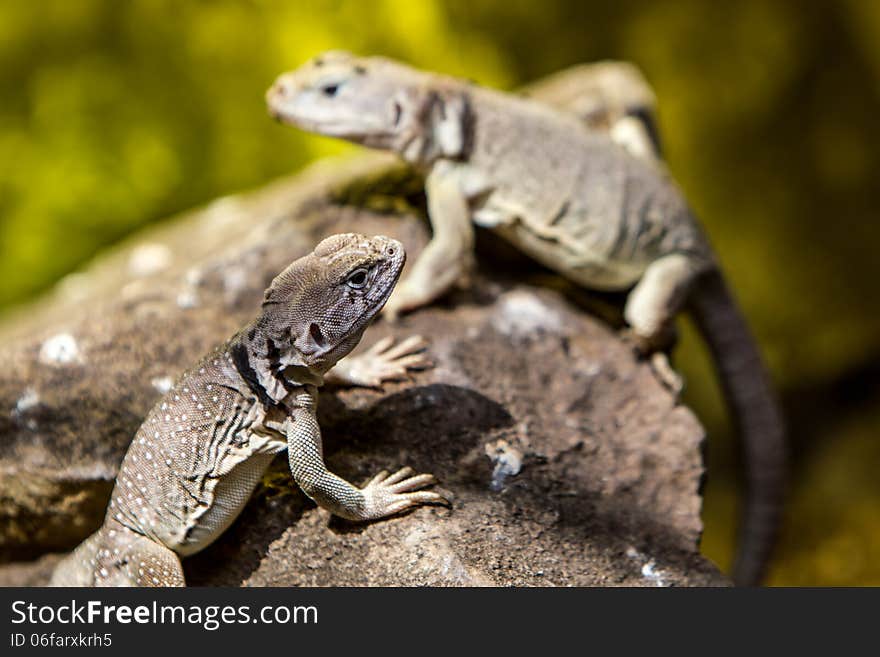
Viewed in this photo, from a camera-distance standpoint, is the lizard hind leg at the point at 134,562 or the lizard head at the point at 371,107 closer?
the lizard hind leg at the point at 134,562

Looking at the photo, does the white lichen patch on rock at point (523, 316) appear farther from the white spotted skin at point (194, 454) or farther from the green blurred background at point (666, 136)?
the green blurred background at point (666, 136)

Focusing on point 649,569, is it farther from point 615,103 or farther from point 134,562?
point 615,103

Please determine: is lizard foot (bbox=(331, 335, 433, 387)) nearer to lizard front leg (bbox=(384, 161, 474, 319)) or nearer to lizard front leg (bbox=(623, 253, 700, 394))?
lizard front leg (bbox=(384, 161, 474, 319))

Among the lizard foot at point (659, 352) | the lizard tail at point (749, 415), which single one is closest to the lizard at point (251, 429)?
the lizard foot at point (659, 352)

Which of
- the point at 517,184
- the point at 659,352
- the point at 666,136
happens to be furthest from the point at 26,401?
the point at 666,136

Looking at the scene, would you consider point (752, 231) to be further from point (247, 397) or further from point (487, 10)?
point (247, 397)
